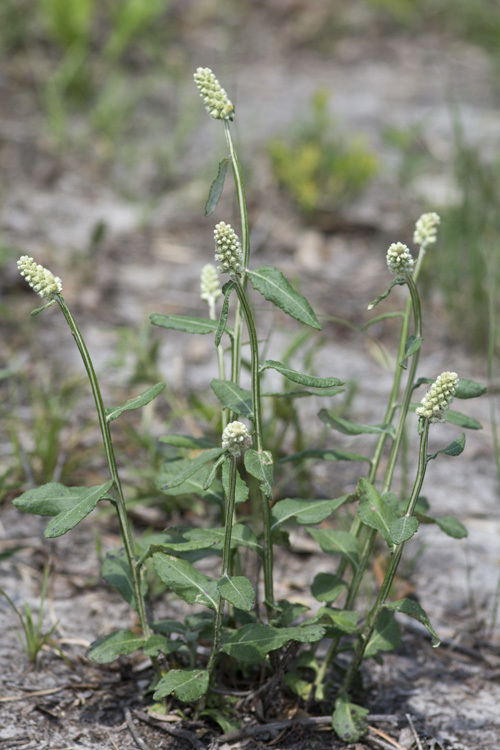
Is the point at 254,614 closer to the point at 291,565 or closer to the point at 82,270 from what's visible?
the point at 291,565

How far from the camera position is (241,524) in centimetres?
167

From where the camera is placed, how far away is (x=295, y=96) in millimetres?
5645

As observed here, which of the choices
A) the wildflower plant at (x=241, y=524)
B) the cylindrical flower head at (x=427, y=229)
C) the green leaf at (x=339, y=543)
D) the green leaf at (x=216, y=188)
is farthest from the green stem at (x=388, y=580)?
the green leaf at (x=216, y=188)

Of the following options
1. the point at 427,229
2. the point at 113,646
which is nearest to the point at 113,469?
the point at 113,646

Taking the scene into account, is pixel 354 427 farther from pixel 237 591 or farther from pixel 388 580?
pixel 237 591

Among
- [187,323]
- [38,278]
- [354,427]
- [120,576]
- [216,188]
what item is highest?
[216,188]

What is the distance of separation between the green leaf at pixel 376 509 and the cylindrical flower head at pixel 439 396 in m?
0.25

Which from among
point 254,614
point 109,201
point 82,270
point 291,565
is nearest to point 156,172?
point 109,201

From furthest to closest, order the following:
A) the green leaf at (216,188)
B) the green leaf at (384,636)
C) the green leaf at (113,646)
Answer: the green leaf at (384,636) < the green leaf at (113,646) < the green leaf at (216,188)

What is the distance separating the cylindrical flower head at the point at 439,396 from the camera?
136 centimetres

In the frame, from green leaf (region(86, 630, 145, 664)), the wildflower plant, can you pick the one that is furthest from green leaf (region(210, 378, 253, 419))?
green leaf (region(86, 630, 145, 664))

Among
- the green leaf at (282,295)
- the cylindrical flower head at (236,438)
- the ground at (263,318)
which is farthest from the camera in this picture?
the ground at (263,318)

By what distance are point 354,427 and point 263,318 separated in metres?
2.06

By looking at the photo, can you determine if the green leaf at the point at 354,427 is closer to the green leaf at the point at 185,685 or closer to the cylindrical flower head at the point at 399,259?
the cylindrical flower head at the point at 399,259
